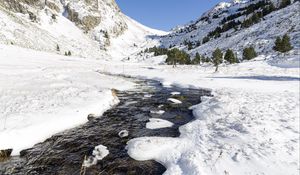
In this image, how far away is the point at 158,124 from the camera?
16219 mm

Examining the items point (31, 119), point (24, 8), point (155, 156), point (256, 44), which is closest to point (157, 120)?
point (155, 156)

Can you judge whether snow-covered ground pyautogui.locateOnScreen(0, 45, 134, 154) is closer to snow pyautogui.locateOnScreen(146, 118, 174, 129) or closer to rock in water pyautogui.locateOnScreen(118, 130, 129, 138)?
rock in water pyautogui.locateOnScreen(118, 130, 129, 138)

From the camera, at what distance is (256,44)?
99625mm

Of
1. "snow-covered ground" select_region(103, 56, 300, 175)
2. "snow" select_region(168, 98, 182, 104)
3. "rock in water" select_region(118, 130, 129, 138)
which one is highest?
"snow-covered ground" select_region(103, 56, 300, 175)

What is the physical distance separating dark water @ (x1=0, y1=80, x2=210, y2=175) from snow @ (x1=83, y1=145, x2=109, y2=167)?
0.21 meters

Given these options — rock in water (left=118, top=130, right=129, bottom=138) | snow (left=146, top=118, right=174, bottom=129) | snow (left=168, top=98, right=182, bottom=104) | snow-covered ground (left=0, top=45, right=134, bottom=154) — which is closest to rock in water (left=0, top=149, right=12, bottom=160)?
snow-covered ground (left=0, top=45, right=134, bottom=154)

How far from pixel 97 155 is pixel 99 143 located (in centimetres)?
154

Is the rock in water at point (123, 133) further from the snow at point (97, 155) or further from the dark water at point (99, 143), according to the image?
the snow at point (97, 155)

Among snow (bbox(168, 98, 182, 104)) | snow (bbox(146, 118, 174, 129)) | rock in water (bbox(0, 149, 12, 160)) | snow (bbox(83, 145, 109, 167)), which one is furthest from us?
snow (bbox(168, 98, 182, 104))

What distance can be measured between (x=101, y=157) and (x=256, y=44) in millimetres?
100543

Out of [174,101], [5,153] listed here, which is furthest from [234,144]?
[174,101]

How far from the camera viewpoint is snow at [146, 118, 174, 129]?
15844mm

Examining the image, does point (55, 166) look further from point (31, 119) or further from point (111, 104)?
point (111, 104)

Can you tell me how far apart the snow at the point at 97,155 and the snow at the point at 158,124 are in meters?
4.15
